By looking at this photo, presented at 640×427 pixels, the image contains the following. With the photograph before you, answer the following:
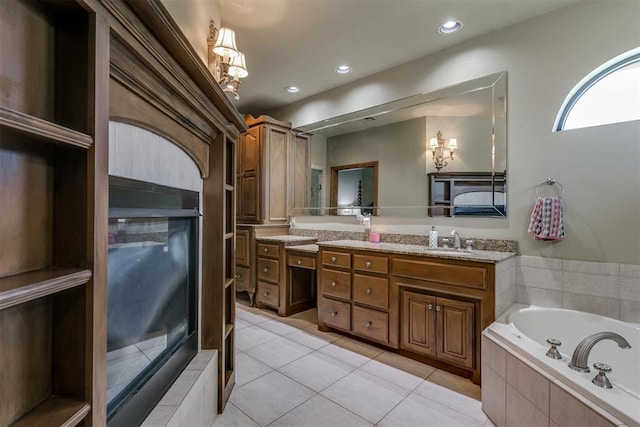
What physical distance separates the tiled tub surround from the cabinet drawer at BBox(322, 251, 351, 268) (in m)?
1.45

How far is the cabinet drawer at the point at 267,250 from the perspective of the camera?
358 cm

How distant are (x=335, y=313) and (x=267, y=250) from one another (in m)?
1.20

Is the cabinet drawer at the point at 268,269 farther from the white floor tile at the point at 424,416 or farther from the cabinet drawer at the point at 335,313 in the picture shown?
the white floor tile at the point at 424,416

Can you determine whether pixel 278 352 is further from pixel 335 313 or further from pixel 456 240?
pixel 456 240

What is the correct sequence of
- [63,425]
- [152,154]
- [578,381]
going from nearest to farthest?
1. [63,425]
2. [152,154]
3. [578,381]

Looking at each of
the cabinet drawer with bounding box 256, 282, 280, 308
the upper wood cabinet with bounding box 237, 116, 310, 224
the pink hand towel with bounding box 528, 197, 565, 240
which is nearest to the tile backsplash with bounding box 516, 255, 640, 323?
the pink hand towel with bounding box 528, 197, 565, 240

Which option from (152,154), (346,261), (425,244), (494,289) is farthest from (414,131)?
(152,154)

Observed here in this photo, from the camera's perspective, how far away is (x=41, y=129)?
0.55 m

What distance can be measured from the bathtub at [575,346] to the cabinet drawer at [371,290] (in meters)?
0.82

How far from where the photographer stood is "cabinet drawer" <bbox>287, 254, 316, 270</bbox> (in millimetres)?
3275

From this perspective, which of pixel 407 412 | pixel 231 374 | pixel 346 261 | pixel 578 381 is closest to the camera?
pixel 578 381

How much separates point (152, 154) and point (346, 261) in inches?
79.5

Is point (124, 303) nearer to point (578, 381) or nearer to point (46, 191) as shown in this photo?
point (46, 191)

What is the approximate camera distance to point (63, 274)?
2.02 ft
